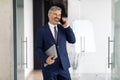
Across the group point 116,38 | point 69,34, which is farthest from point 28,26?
point 69,34

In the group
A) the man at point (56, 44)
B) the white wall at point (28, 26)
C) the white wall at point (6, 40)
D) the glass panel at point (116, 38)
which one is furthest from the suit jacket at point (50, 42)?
the white wall at point (28, 26)

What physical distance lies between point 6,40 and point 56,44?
220 centimetres

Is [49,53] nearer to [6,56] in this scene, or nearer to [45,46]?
[45,46]

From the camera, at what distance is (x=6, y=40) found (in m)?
5.14

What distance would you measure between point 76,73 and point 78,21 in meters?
1.29

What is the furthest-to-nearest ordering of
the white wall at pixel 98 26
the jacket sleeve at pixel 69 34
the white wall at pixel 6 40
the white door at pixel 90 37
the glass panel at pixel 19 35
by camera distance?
the white wall at pixel 98 26
the white door at pixel 90 37
the glass panel at pixel 19 35
the white wall at pixel 6 40
the jacket sleeve at pixel 69 34

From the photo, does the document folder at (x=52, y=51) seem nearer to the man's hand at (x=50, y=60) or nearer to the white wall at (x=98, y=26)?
the man's hand at (x=50, y=60)

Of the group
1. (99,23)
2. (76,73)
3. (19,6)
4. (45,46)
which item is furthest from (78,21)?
(45,46)

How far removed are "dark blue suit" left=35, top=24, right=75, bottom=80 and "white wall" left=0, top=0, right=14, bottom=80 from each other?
6.83 feet

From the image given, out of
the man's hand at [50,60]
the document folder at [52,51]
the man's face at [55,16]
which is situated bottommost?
the man's hand at [50,60]

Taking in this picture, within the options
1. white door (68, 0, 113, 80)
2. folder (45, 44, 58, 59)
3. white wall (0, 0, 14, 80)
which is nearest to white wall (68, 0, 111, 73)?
white door (68, 0, 113, 80)

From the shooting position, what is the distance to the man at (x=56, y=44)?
3.07 m

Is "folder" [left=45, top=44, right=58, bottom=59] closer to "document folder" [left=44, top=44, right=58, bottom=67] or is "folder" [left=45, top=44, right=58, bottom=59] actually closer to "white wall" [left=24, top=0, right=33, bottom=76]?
"document folder" [left=44, top=44, right=58, bottom=67]

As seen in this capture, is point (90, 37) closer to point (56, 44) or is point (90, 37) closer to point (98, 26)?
point (98, 26)
